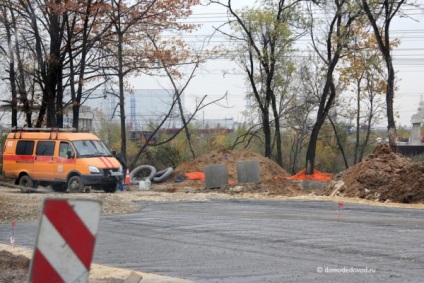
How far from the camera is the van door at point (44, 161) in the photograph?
86.3 feet

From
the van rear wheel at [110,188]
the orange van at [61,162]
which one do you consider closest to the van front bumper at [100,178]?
the orange van at [61,162]

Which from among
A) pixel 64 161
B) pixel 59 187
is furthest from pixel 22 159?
pixel 64 161

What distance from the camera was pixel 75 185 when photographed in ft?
83.8

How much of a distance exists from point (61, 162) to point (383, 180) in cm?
1237

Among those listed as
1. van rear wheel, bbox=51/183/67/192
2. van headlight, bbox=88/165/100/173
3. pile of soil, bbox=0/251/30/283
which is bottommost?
pile of soil, bbox=0/251/30/283

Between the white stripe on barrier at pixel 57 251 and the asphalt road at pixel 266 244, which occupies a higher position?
the white stripe on barrier at pixel 57 251

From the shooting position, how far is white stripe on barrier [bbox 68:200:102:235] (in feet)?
16.3

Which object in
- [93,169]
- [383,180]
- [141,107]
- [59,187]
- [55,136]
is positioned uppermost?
[141,107]

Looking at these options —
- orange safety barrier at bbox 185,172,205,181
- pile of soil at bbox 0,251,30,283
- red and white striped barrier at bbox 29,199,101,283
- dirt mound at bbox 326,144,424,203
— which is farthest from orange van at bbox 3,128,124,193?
red and white striped barrier at bbox 29,199,101,283

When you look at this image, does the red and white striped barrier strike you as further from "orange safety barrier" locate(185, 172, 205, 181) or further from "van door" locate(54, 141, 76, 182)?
"orange safety barrier" locate(185, 172, 205, 181)

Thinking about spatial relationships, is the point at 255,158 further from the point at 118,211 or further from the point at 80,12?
the point at 118,211

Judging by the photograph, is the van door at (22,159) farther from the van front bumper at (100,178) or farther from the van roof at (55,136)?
the van front bumper at (100,178)

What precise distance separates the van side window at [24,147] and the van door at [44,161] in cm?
43

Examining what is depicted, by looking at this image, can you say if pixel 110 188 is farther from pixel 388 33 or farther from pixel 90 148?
pixel 388 33
